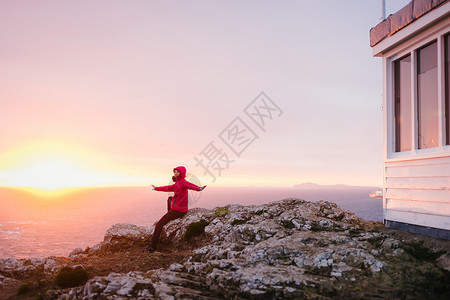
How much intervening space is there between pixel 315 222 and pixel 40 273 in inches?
308

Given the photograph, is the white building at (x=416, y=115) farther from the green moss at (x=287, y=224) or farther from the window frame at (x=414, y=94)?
the green moss at (x=287, y=224)

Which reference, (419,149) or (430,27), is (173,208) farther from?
(430,27)

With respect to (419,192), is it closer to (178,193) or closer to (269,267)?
(269,267)

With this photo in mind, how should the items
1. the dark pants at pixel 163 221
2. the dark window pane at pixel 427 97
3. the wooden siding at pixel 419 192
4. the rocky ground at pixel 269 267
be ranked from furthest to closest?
the dark pants at pixel 163 221 < the dark window pane at pixel 427 97 < the wooden siding at pixel 419 192 < the rocky ground at pixel 269 267

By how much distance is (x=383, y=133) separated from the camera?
9.75 meters

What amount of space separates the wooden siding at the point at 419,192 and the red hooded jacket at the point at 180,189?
6.17 m

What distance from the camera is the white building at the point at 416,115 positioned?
7805mm

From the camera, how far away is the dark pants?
10.6 metres

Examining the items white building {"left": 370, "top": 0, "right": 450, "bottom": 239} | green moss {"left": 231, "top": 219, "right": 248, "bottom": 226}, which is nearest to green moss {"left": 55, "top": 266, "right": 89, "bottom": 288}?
green moss {"left": 231, "top": 219, "right": 248, "bottom": 226}

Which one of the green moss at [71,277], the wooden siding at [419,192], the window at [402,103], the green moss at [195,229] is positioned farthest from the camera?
the green moss at [195,229]

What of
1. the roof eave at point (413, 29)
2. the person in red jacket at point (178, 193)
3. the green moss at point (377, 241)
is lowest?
the green moss at point (377, 241)

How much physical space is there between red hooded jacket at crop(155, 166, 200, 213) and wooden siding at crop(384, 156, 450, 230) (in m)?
6.17

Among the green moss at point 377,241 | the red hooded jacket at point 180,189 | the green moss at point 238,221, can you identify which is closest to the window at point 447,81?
the green moss at point 377,241

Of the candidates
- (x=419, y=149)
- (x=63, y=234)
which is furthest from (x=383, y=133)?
(x=63, y=234)
